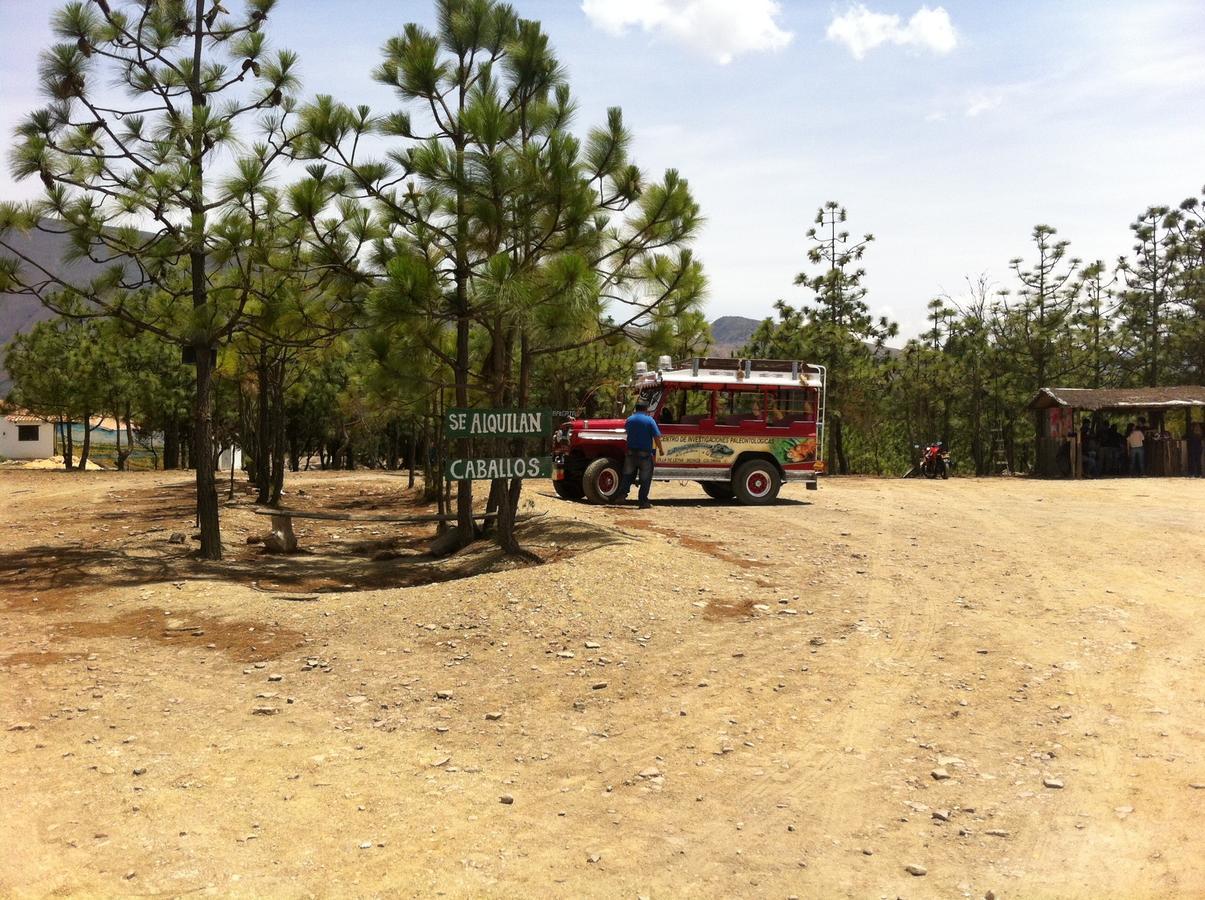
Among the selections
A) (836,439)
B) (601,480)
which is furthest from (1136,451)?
(601,480)

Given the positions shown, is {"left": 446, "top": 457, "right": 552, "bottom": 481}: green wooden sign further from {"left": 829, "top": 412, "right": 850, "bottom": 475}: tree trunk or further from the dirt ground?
{"left": 829, "top": 412, "right": 850, "bottom": 475}: tree trunk

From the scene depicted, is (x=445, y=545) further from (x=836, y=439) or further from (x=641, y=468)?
(x=836, y=439)

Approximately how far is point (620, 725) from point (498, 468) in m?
4.98

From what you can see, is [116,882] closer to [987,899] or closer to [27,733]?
[27,733]

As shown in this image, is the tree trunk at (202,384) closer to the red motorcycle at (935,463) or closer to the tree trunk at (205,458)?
the tree trunk at (205,458)

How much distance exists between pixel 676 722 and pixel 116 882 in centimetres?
321

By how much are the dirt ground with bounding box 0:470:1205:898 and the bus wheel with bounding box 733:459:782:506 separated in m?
5.55

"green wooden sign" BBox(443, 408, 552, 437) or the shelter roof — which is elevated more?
the shelter roof

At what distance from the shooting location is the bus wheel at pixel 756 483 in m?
17.0

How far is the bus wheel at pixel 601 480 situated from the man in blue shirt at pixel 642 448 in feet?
4.24

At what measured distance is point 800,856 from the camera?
433 cm

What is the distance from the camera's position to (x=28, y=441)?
5931 centimetres

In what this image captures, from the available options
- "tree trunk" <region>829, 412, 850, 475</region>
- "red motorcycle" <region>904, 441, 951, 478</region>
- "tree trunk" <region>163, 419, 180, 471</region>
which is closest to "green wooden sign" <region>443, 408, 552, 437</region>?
"red motorcycle" <region>904, 441, 951, 478</region>

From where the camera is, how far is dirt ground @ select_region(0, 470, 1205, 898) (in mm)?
4254
